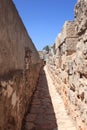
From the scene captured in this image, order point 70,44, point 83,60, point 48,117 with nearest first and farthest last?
point 83,60
point 48,117
point 70,44

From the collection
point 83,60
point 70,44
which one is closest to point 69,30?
point 70,44

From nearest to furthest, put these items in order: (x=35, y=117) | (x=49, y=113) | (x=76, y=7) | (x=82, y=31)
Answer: (x=82, y=31) < (x=76, y=7) < (x=35, y=117) < (x=49, y=113)

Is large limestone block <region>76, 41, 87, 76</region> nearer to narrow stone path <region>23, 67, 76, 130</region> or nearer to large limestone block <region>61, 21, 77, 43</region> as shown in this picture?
narrow stone path <region>23, 67, 76, 130</region>

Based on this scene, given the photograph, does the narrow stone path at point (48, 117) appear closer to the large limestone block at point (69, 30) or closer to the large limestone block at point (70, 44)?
the large limestone block at point (70, 44)

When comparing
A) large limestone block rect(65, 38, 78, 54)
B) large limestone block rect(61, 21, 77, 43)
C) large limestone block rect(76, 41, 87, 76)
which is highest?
large limestone block rect(61, 21, 77, 43)

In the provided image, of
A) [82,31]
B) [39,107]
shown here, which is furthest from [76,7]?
[39,107]

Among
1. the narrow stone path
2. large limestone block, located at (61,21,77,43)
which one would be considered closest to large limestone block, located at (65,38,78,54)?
large limestone block, located at (61,21,77,43)

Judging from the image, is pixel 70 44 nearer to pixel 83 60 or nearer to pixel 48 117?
pixel 48 117

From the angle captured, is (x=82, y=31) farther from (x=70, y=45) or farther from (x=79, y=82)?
(x=70, y=45)

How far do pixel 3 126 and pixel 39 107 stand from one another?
324 cm

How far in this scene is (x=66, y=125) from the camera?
12.8ft

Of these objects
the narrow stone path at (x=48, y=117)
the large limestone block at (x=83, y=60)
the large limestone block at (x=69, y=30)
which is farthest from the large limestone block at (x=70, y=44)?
the large limestone block at (x=83, y=60)

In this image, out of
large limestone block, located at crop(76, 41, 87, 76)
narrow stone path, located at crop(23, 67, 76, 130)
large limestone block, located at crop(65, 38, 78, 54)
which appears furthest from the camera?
large limestone block, located at crop(65, 38, 78, 54)

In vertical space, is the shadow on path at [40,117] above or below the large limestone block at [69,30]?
below
